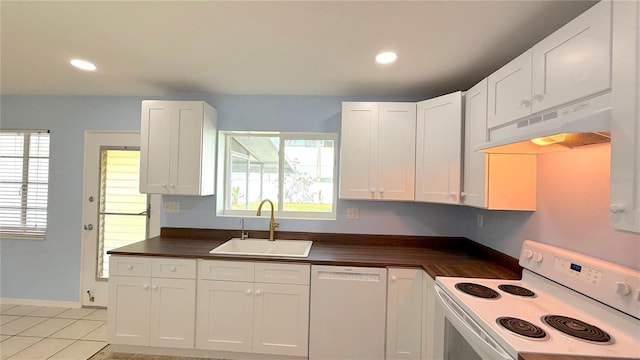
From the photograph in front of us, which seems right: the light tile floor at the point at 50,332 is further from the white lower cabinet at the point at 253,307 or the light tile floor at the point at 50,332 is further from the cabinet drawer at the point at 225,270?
the cabinet drawer at the point at 225,270

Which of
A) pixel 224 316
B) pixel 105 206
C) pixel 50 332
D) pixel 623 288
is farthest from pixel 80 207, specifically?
pixel 623 288

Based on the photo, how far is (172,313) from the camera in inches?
82.1

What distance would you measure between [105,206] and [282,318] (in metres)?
2.33

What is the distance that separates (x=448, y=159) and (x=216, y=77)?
2.03 metres

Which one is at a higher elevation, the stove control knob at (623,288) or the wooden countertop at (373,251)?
the stove control knob at (623,288)

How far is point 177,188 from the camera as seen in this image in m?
2.47

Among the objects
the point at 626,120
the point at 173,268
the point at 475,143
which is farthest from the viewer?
the point at 173,268

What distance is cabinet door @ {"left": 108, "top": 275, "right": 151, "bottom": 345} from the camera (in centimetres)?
209

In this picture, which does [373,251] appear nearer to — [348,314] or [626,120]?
[348,314]

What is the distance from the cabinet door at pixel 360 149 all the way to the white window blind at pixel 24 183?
3.25 m

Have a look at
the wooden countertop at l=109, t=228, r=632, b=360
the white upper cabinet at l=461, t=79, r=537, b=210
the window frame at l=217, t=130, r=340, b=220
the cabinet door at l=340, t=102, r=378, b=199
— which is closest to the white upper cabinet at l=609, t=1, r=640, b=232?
the white upper cabinet at l=461, t=79, r=537, b=210

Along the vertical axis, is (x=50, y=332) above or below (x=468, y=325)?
below

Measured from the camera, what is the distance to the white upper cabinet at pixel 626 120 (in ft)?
2.79

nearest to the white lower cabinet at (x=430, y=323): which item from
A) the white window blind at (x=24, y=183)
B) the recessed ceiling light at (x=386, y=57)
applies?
the recessed ceiling light at (x=386, y=57)
